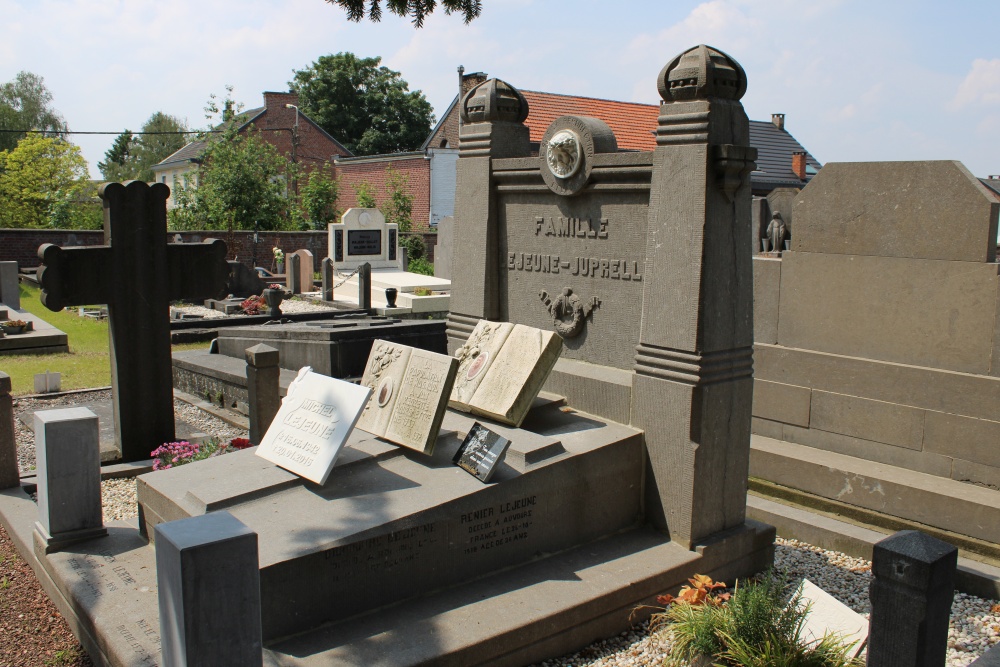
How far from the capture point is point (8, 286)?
15359 millimetres

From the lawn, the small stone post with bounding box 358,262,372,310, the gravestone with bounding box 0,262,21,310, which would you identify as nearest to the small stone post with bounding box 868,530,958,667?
the lawn

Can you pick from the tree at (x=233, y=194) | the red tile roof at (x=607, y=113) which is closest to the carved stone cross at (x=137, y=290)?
the red tile roof at (x=607, y=113)

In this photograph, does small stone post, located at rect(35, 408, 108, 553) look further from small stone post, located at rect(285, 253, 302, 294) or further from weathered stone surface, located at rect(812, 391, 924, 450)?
small stone post, located at rect(285, 253, 302, 294)

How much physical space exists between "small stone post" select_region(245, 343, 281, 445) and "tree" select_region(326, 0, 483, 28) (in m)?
2.81

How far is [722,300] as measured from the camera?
14.8 ft

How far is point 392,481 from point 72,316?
14.3 metres

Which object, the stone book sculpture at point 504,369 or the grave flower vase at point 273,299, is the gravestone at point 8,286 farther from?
the stone book sculpture at point 504,369

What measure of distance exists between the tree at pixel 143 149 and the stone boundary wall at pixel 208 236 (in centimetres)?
4806

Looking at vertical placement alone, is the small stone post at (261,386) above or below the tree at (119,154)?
below

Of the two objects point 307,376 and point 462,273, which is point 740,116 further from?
point 307,376

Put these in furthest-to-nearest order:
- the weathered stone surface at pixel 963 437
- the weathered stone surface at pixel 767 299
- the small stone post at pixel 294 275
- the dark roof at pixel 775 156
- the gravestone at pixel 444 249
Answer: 1. the dark roof at pixel 775 156
2. the gravestone at pixel 444 249
3. the small stone post at pixel 294 275
4. the weathered stone surface at pixel 767 299
5. the weathered stone surface at pixel 963 437

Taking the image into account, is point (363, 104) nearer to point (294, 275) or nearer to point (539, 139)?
point (539, 139)

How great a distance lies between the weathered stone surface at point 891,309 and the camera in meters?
5.49

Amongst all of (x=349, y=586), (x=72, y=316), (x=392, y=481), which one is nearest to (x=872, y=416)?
(x=392, y=481)
